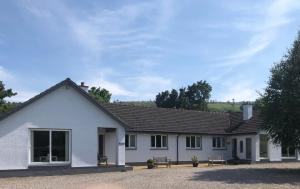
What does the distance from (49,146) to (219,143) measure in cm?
2122

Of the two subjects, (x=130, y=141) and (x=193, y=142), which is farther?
(x=193, y=142)

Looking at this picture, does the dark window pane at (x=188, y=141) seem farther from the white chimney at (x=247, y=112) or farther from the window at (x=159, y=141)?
the white chimney at (x=247, y=112)

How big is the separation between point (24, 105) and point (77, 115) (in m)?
3.68

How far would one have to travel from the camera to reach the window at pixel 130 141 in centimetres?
4034

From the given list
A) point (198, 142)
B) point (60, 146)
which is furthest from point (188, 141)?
point (60, 146)

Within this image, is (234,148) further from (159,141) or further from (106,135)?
(106,135)

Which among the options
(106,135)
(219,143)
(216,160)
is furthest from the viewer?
(219,143)

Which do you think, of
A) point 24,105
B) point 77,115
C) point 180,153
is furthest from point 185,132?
point 24,105

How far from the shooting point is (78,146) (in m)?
31.8

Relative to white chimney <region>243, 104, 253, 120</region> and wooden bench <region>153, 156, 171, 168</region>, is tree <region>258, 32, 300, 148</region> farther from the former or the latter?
white chimney <region>243, 104, 253, 120</region>

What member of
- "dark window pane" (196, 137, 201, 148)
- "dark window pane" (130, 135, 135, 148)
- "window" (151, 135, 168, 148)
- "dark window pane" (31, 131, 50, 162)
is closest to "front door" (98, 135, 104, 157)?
"dark window pane" (130, 135, 135, 148)

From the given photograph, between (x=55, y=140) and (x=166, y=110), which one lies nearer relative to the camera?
(x=55, y=140)

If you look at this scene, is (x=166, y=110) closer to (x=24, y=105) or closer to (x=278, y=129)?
(x=278, y=129)

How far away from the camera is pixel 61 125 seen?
31.1 meters
